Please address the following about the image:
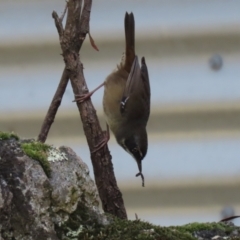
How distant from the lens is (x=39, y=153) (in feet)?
4.84

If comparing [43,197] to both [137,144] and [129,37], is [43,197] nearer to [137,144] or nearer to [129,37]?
[137,144]

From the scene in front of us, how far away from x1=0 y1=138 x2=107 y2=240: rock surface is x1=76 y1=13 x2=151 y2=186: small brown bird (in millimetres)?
1231

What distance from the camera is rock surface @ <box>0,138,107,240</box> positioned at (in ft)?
4.36

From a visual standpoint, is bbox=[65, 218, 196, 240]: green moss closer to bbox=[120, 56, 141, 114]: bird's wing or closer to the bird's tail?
the bird's tail

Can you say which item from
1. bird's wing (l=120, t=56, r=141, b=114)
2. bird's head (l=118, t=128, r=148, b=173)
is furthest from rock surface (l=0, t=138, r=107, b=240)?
bird's wing (l=120, t=56, r=141, b=114)

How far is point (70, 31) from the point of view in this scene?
1.85 metres

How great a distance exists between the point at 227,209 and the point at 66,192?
1.83m

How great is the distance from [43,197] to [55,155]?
170 mm

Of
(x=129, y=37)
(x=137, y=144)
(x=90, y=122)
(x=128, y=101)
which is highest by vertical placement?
(x=129, y=37)

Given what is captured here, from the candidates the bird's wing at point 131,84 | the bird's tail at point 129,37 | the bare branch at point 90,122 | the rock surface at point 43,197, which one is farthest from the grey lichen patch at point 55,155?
the bird's wing at point 131,84

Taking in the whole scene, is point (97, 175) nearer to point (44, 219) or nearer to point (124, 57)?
point (44, 219)

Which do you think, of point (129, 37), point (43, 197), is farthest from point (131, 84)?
point (43, 197)

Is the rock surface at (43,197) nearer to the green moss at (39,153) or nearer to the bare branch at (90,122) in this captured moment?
the green moss at (39,153)

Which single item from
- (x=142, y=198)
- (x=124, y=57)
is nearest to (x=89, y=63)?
(x=124, y=57)
